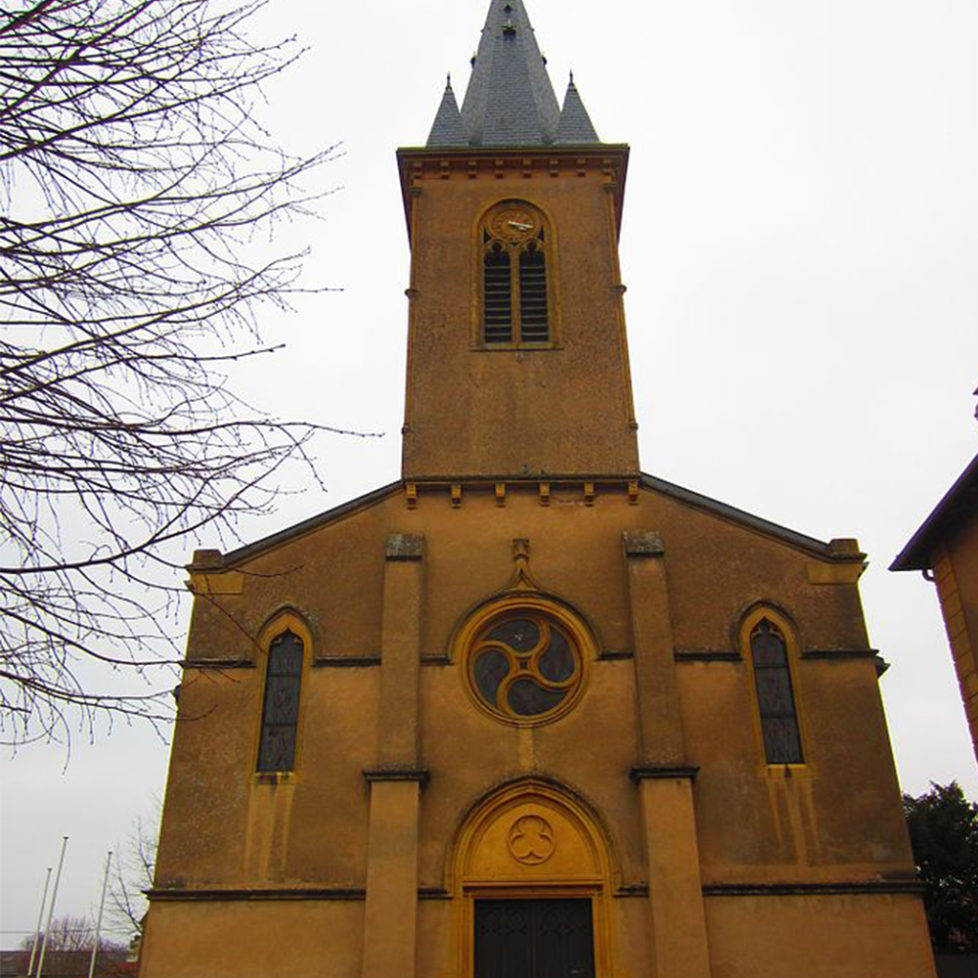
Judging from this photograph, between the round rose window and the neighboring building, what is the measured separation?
4988 mm

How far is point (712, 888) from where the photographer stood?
1243cm

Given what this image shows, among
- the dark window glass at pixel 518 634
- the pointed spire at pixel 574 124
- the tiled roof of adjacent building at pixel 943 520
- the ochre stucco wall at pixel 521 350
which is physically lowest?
the dark window glass at pixel 518 634

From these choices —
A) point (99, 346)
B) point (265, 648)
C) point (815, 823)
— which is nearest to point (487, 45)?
point (265, 648)

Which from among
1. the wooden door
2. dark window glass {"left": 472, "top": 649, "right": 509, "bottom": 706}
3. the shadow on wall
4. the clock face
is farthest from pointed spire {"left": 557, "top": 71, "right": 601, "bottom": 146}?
the shadow on wall

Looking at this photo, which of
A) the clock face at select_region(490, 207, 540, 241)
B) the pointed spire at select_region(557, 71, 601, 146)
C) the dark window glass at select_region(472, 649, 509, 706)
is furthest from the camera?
the pointed spire at select_region(557, 71, 601, 146)

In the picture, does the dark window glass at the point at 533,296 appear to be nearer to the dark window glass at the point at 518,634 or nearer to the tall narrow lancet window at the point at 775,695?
the dark window glass at the point at 518,634

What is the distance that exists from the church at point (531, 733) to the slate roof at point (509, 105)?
5634 mm

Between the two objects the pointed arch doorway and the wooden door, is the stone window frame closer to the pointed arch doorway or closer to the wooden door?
the pointed arch doorway

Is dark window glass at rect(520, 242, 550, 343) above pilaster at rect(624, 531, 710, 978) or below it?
above

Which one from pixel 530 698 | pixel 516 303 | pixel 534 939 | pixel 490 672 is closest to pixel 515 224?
pixel 516 303

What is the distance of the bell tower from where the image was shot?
16000 millimetres

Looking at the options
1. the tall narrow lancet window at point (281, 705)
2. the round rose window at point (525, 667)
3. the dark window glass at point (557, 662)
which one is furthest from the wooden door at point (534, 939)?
the tall narrow lancet window at point (281, 705)

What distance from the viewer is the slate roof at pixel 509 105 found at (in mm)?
20031

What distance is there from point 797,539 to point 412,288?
781 centimetres
